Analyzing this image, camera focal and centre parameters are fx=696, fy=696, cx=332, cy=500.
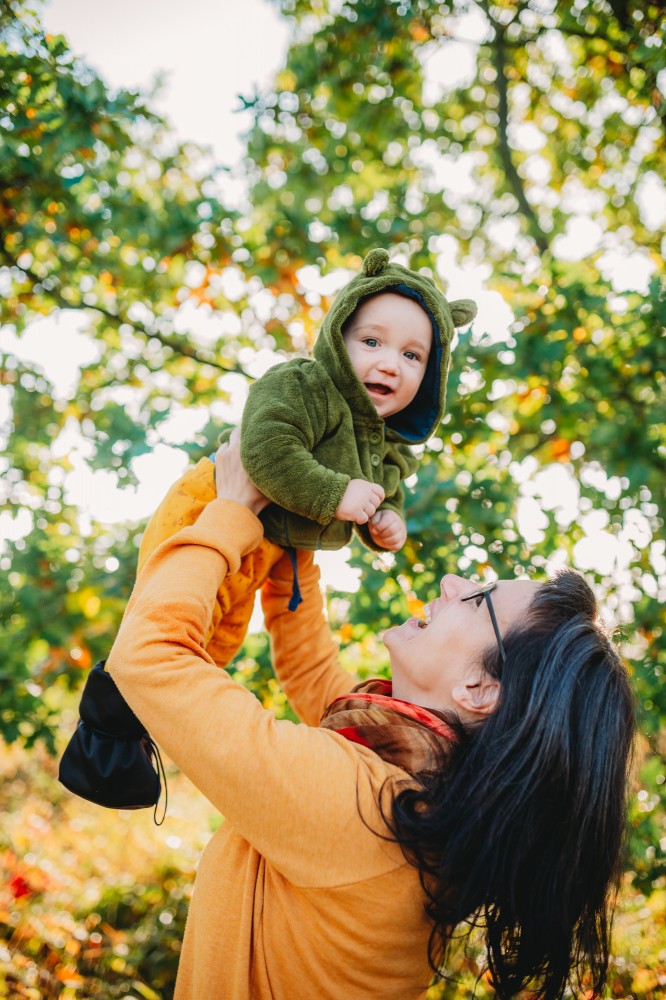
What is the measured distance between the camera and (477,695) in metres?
1.60

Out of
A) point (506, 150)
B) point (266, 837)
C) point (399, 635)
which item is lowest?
point (266, 837)

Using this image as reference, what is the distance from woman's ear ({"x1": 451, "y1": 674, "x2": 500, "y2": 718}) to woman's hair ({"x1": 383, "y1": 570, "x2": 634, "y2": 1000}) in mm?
31

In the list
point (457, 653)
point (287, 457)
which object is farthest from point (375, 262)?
point (457, 653)

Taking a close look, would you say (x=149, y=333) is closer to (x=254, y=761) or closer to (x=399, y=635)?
(x=399, y=635)

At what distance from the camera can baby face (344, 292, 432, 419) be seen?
5.85 feet

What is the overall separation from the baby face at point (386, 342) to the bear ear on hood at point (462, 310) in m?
0.17

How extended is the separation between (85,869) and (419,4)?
5.84m

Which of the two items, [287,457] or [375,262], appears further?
[375,262]

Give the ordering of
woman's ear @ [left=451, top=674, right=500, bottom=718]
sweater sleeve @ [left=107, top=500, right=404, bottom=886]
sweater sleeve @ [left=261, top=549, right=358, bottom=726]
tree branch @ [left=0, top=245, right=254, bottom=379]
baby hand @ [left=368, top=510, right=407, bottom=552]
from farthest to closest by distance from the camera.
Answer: tree branch @ [left=0, top=245, right=254, bottom=379] < sweater sleeve @ [left=261, top=549, right=358, bottom=726] < baby hand @ [left=368, top=510, right=407, bottom=552] < woman's ear @ [left=451, top=674, right=500, bottom=718] < sweater sleeve @ [left=107, top=500, right=404, bottom=886]

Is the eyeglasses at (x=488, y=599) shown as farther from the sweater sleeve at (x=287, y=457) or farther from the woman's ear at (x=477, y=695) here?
the sweater sleeve at (x=287, y=457)

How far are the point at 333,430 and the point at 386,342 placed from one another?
0.26m

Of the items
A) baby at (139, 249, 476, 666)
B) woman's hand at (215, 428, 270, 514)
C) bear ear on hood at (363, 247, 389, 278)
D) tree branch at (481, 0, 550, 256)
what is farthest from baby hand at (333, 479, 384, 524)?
tree branch at (481, 0, 550, 256)

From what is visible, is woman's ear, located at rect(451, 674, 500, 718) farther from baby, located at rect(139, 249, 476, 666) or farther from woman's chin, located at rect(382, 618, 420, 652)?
baby, located at rect(139, 249, 476, 666)

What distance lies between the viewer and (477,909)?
140cm
